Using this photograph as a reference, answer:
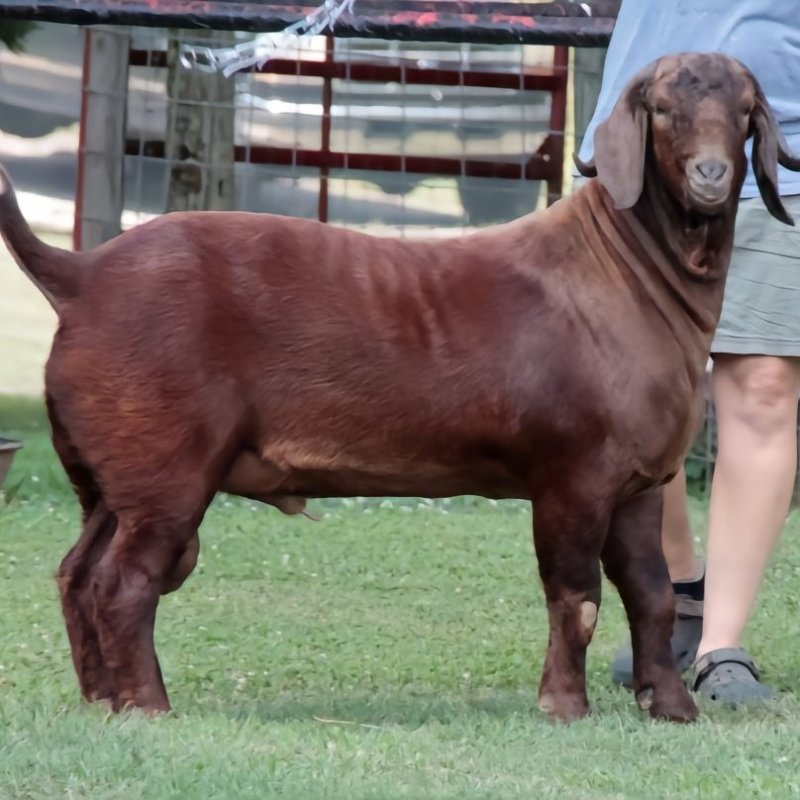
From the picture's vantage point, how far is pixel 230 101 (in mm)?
10617

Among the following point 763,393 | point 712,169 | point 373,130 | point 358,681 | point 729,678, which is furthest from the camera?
point 373,130

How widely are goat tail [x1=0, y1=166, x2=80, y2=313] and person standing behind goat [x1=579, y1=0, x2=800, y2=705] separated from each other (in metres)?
1.53

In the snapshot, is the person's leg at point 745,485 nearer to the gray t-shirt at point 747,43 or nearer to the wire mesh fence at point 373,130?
the gray t-shirt at point 747,43

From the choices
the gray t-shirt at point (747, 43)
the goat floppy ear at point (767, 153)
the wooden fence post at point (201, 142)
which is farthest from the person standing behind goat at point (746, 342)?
the wooden fence post at point (201, 142)

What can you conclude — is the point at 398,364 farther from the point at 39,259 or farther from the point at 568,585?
the point at 39,259

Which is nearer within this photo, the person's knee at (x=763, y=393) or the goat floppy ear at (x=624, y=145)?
the goat floppy ear at (x=624, y=145)

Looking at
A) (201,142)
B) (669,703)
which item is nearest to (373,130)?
(201,142)

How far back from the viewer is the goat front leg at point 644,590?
178 inches

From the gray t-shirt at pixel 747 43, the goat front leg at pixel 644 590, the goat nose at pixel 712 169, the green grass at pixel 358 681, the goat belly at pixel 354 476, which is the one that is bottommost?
the green grass at pixel 358 681

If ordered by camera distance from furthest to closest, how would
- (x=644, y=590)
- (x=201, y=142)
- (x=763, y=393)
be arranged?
(x=201, y=142), (x=763, y=393), (x=644, y=590)

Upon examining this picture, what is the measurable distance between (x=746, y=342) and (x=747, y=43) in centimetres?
80

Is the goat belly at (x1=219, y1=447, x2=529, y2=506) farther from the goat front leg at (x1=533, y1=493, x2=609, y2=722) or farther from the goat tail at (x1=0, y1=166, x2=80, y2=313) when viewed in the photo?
the goat tail at (x1=0, y1=166, x2=80, y2=313)

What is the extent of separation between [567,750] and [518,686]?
3.59 ft

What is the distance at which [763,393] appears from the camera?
4.99 meters
